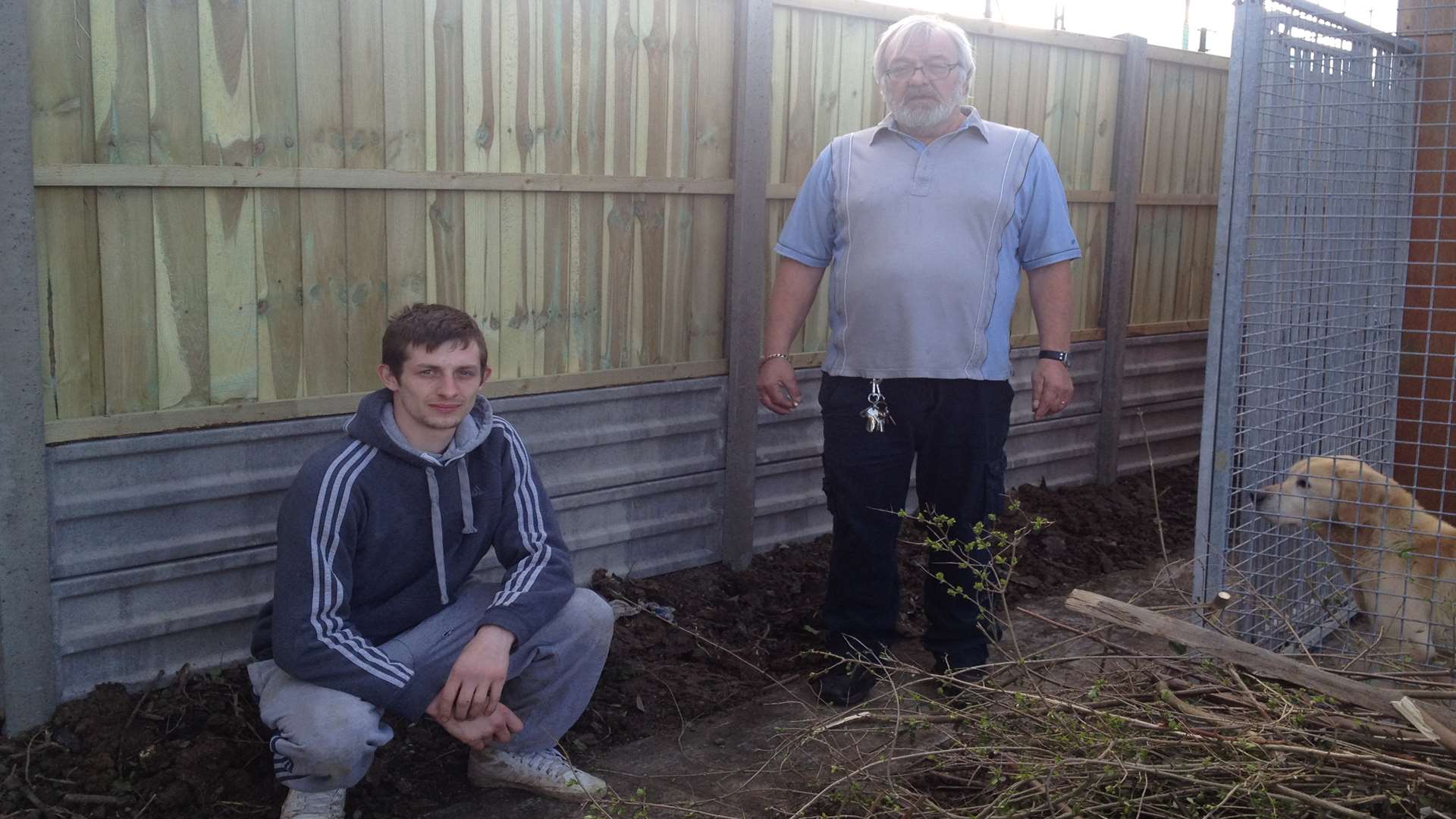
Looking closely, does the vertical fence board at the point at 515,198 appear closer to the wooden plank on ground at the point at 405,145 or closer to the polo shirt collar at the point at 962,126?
the wooden plank on ground at the point at 405,145

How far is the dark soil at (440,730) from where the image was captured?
331 cm

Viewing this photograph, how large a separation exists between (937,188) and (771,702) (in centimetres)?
167

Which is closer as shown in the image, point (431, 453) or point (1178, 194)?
point (431, 453)

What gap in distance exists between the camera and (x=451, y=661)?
10.7 feet

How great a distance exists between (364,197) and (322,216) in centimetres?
15

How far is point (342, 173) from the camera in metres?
3.84

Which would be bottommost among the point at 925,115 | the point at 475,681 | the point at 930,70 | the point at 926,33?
the point at 475,681

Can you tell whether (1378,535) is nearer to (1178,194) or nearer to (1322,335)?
(1322,335)

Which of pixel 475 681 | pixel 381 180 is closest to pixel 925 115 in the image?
pixel 381 180

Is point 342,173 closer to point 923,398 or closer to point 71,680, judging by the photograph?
point 71,680

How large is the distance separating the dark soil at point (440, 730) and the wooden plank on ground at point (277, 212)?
2.91ft

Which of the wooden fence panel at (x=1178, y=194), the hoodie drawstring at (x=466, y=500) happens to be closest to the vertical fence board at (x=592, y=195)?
the hoodie drawstring at (x=466, y=500)

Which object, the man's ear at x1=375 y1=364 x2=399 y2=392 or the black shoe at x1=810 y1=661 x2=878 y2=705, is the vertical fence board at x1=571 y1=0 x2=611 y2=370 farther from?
the black shoe at x1=810 y1=661 x2=878 y2=705

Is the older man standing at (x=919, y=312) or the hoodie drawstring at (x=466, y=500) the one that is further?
the older man standing at (x=919, y=312)
